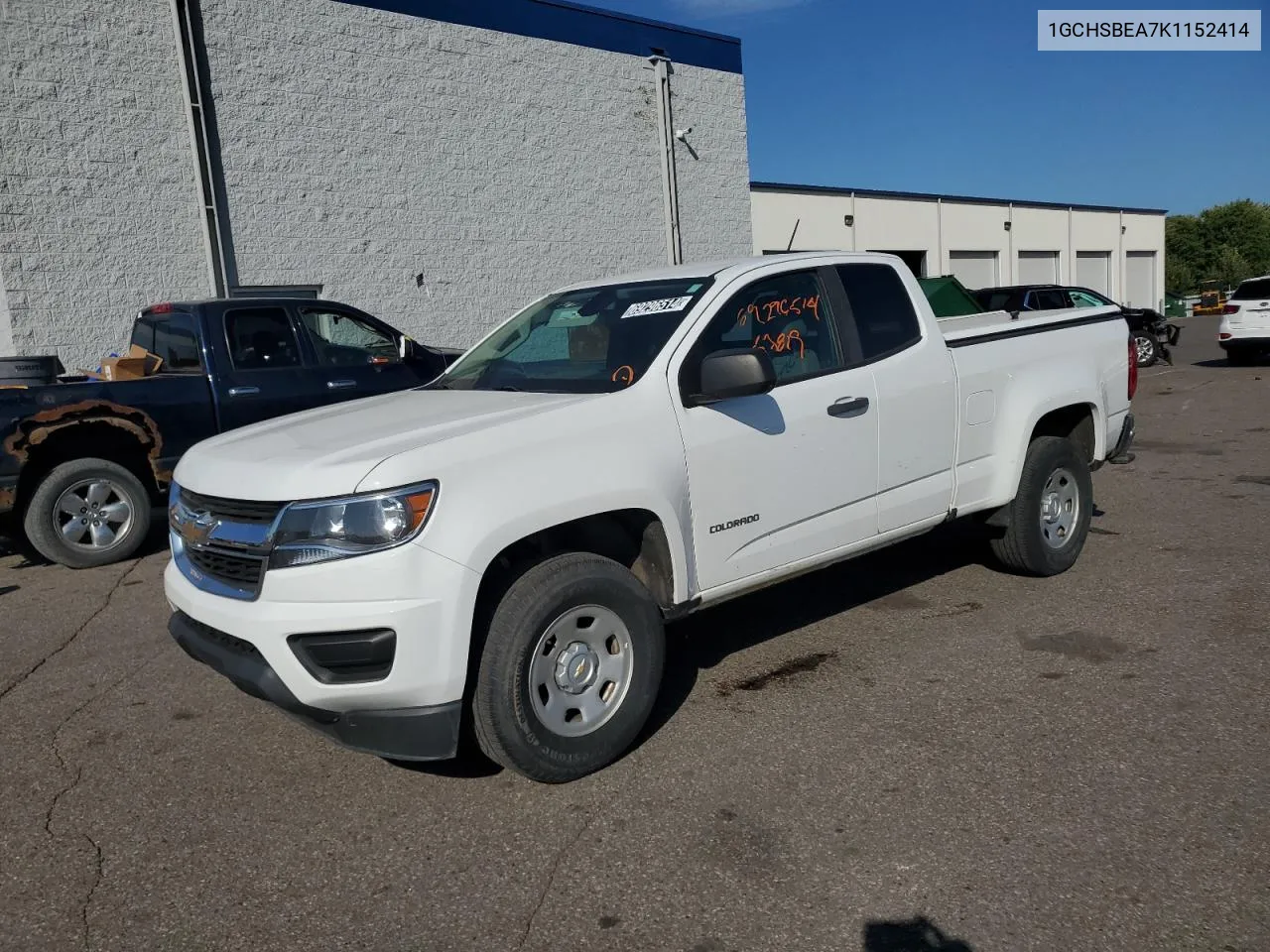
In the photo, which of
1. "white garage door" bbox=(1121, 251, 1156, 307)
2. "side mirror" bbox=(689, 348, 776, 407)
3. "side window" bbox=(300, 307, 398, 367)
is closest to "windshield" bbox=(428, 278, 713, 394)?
"side mirror" bbox=(689, 348, 776, 407)

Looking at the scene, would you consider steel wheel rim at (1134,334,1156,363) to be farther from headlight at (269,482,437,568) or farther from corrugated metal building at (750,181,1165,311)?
headlight at (269,482,437,568)

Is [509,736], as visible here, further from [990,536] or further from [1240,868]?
[990,536]

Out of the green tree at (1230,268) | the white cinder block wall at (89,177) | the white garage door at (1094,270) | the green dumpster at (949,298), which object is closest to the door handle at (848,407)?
the white cinder block wall at (89,177)

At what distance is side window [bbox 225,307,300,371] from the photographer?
8.14m

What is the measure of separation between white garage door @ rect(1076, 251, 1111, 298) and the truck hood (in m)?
38.3

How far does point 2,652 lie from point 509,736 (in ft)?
12.1

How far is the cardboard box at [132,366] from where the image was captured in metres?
7.91

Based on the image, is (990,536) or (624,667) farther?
(990,536)

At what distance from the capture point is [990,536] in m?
5.88

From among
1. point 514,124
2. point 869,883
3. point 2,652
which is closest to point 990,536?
point 869,883

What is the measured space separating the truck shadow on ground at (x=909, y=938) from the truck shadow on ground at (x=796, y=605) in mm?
1465

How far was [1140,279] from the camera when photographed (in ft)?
139

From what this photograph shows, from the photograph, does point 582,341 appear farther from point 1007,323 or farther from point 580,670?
point 1007,323

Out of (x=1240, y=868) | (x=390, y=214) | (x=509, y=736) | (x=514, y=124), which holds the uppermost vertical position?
(x=514, y=124)
